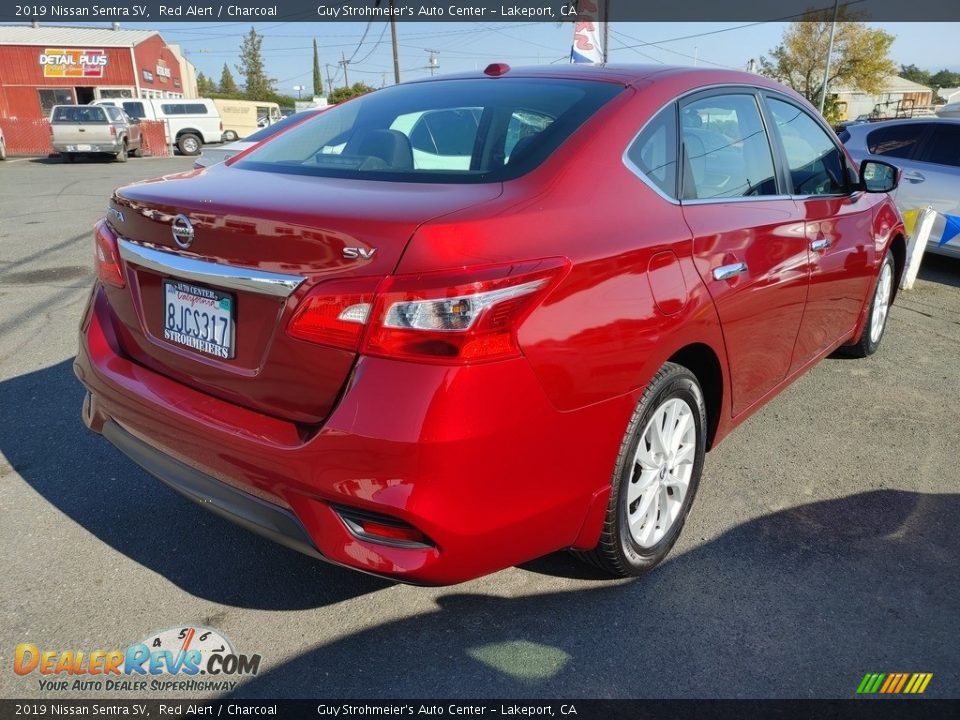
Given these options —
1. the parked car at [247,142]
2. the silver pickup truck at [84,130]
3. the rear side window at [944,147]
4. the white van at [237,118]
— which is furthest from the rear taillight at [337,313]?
the white van at [237,118]

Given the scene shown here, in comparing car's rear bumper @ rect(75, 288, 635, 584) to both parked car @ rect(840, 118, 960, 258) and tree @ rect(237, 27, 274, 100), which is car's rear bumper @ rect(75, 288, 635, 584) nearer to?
parked car @ rect(840, 118, 960, 258)

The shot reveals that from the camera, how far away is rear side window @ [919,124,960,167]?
7.40 meters

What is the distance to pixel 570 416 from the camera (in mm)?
2020

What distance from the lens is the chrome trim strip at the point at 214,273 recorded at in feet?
6.22

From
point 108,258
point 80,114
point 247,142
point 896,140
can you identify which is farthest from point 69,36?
point 108,258

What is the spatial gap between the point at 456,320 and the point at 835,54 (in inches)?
2595

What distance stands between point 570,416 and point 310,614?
1.13 meters

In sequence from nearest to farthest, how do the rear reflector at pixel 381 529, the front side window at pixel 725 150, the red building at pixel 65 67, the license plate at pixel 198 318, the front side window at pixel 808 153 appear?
the rear reflector at pixel 381 529, the license plate at pixel 198 318, the front side window at pixel 725 150, the front side window at pixel 808 153, the red building at pixel 65 67

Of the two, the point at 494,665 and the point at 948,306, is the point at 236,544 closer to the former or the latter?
the point at 494,665

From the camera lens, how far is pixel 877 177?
12.9 ft

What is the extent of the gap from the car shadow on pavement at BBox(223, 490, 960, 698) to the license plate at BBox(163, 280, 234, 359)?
96cm

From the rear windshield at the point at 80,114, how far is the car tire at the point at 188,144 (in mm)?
5305

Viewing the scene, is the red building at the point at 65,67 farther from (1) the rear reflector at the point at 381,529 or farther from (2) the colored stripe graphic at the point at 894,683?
(2) the colored stripe graphic at the point at 894,683
